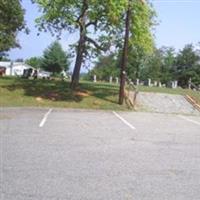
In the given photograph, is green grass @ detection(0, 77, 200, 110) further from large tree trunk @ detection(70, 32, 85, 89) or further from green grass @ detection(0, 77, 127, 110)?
large tree trunk @ detection(70, 32, 85, 89)

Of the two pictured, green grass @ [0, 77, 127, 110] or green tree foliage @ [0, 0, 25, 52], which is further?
green tree foliage @ [0, 0, 25, 52]

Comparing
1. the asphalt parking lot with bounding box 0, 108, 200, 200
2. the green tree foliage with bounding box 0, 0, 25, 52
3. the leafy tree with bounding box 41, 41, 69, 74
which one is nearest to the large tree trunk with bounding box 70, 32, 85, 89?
the green tree foliage with bounding box 0, 0, 25, 52

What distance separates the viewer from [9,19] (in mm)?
56531

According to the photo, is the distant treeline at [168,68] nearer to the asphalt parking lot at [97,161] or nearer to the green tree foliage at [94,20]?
the green tree foliage at [94,20]

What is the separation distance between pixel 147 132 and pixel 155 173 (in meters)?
8.55

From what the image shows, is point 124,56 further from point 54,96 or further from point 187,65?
point 187,65

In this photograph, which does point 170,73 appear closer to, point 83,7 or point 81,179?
point 83,7

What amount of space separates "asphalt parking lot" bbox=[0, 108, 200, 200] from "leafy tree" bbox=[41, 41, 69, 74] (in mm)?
81210

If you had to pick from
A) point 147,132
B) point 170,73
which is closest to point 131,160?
point 147,132

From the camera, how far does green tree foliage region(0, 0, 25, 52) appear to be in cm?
5276

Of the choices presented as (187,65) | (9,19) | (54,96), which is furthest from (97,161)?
(187,65)

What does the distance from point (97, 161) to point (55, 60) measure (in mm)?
91812

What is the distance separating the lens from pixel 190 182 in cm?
1034

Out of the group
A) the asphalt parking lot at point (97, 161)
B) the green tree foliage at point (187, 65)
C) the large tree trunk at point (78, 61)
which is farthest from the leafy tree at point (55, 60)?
the asphalt parking lot at point (97, 161)
